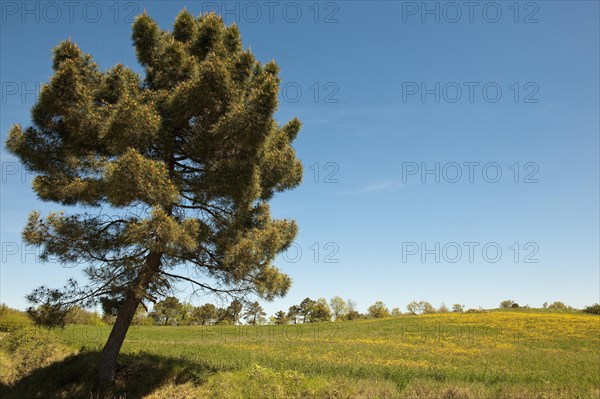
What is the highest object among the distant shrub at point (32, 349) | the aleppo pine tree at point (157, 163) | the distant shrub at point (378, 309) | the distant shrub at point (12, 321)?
the aleppo pine tree at point (157, 163)

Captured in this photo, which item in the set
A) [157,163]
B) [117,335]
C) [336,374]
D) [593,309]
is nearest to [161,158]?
[157,163]

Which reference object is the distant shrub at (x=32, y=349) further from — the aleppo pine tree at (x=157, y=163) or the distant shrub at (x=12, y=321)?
the aleppo pine tree at (x=157, y=163)

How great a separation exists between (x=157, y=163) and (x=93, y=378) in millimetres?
8641

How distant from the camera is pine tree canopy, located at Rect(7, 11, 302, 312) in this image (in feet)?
34.9

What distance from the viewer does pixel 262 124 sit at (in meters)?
11.0

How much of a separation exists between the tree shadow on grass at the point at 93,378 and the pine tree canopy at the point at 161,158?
331 centimetres

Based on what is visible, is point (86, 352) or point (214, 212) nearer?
point (214, 212)

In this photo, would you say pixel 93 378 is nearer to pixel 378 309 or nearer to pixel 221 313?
pixel 221 313

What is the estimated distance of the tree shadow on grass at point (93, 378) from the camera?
1243 centimetres

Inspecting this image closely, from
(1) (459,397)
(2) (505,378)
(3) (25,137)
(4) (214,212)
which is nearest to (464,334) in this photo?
(2) (505,378)

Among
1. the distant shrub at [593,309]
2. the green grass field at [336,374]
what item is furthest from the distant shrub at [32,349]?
the distant shrub at [593,309]

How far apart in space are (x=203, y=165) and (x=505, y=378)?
15177 mm

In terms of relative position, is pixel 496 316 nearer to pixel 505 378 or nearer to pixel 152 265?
pixel 505 378

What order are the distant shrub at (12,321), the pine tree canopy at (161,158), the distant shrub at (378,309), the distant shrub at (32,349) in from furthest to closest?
the distant shrub at (378,309)
the distant shrub at (12,321)
the distant shrub at (32,349)
the pine tree canopy at (161,158)
